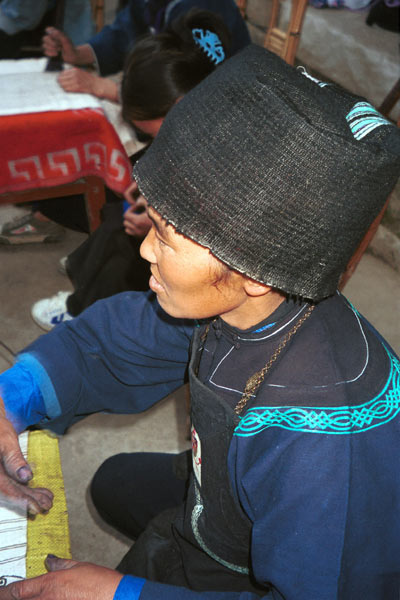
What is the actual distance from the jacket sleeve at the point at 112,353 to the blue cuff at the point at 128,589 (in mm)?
392

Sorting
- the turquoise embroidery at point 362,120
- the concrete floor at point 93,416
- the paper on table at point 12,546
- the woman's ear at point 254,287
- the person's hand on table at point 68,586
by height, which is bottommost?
the concrete floor at point 93,416

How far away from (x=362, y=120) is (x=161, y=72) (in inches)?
47.2

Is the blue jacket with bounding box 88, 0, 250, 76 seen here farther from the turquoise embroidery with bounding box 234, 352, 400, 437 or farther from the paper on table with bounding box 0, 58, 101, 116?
the turquoise embroidery with bounding box 234, 352, 400, 437

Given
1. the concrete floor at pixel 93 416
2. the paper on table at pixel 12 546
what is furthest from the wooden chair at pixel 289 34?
the paper on table at pixel 12 546

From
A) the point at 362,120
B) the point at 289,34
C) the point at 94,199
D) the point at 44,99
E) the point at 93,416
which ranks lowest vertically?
the point at 93,416

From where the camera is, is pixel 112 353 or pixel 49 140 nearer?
pixel 112 353

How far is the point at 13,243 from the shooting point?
9.07 ft

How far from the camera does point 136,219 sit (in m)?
1.86

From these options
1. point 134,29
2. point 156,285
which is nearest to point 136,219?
point 156,285

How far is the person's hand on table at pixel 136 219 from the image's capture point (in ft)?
6.08

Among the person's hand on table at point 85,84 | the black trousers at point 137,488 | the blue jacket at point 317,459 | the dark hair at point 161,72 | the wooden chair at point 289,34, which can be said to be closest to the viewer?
the blue jacket at point 317,459

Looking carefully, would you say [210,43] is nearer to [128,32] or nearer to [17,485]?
[128,32]

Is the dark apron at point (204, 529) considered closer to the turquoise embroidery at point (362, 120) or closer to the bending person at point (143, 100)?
the turquoise embroidery at point (362, 120)

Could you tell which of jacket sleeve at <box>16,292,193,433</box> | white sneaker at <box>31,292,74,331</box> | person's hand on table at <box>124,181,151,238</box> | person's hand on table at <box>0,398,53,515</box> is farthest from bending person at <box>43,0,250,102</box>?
person's hand on table at <box>0,398,53,515</box>
